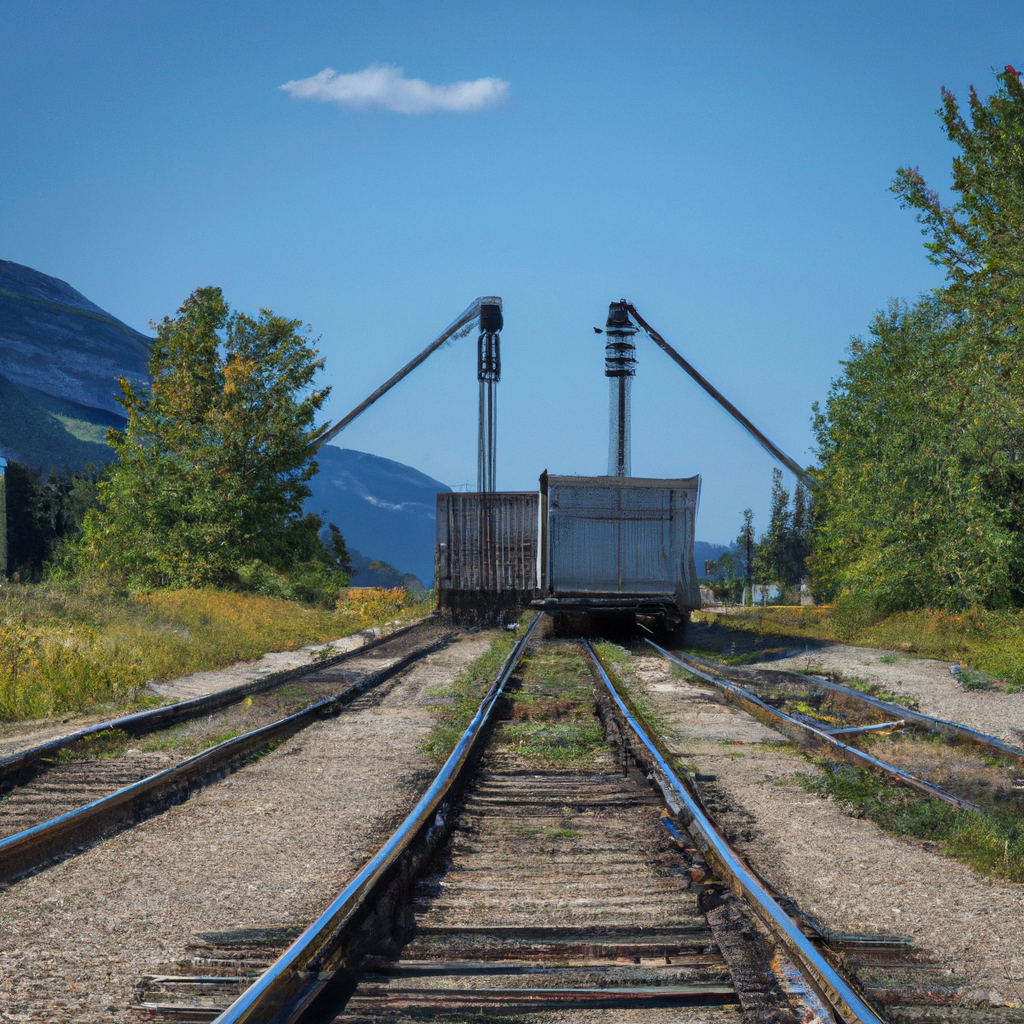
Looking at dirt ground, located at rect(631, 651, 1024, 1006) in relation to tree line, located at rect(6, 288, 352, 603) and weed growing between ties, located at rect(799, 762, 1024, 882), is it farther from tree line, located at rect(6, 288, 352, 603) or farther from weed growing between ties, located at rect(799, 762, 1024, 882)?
tree line, located at rect(6, 288, 352, 603)

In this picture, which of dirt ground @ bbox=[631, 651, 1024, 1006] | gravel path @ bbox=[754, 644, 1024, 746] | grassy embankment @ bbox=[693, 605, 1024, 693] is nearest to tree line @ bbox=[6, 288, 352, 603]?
grassy embankment @ bbox=[693, 605, 1024, 693]

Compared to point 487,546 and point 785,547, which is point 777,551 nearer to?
point 785,547

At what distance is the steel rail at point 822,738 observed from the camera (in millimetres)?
5971

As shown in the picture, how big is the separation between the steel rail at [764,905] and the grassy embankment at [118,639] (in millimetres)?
7489

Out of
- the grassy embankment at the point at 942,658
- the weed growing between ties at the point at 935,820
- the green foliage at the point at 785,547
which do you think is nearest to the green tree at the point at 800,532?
the green foliage at the point at 785,547

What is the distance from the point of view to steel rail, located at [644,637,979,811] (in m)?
5.97

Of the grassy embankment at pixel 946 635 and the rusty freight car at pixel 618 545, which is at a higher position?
the rusty freight car at pixel 618 545

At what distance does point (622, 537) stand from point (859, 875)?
14806mm

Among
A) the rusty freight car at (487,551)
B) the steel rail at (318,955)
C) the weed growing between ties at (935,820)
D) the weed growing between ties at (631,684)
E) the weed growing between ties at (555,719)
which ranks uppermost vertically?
the rusty freight car at (487,551)

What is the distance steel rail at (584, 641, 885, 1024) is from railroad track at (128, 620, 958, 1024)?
1cm

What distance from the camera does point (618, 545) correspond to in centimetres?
1950

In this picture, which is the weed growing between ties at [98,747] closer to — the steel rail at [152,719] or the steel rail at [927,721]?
the steel rail at [152,719]

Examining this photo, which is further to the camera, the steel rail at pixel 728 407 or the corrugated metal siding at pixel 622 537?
the steel rail at pixel 728 407

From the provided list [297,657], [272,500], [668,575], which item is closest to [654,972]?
[297,657]
